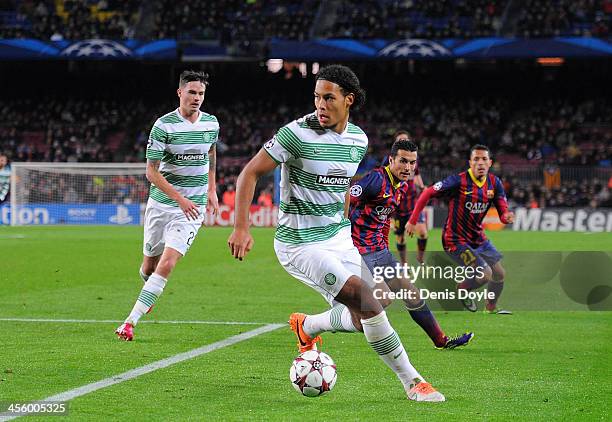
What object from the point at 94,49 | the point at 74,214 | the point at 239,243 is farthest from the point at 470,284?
the point at 94,49

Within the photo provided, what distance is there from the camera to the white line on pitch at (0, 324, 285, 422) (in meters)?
6.61

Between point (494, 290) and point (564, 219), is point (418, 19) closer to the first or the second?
point (564, 219)

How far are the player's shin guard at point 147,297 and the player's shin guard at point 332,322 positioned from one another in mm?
2388

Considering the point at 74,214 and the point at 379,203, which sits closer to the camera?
the point at 379,203

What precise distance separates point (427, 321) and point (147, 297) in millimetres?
2555

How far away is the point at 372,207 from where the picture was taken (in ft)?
31.4

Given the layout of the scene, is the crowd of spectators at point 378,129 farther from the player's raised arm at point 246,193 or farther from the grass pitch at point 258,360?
the player's raised arm at point 246,193

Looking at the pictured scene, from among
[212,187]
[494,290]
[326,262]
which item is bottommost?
[494,290]

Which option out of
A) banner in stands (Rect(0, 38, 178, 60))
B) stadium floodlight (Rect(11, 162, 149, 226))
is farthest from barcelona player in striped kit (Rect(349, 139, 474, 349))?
banner in stands (Rect(0, 38, 178, 60))

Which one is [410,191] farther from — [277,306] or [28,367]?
[28,367]

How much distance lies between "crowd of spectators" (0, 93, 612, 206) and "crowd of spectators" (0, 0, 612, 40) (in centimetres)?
370

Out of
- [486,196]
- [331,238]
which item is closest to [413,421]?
[331,238]

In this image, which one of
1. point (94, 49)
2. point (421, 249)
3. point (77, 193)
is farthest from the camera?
point (94, 49)

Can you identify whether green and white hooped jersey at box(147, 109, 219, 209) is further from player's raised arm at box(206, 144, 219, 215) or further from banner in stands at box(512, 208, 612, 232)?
banner in stands at box(512, 208, 612, 232)
